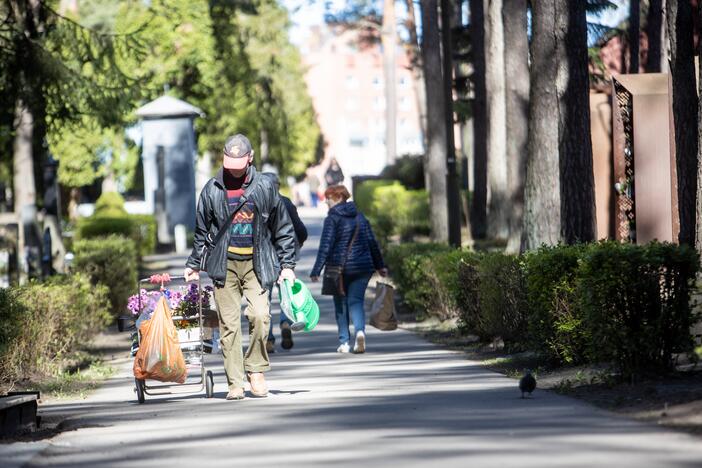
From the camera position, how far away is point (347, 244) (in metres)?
16.1

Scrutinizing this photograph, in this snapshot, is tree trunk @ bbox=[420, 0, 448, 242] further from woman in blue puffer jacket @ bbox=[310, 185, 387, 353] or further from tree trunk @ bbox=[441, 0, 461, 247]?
woman in blue puffer jacket @ bbox=[310, 185, 387, 353]

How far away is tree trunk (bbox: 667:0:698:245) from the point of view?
16.2 m

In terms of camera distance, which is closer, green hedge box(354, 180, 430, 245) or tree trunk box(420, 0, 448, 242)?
tree trunk box(420, 0, 448, 242)

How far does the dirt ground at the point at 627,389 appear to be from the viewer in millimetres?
8922

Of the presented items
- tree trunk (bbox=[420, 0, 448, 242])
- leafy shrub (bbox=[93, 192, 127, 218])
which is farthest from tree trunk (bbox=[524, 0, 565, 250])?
leafy shrub (bbox=[93, 192, 127, 218])

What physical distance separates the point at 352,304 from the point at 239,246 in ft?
16.8

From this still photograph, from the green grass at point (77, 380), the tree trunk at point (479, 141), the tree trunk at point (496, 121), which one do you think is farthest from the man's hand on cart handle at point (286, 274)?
the tree trunk at point (479, 141)

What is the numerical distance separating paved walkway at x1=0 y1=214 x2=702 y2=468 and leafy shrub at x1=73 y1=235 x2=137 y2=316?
9.27 metres

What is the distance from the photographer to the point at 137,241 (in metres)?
34.8

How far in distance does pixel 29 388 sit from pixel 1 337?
1078 mm

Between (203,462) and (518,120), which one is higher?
(518,120)

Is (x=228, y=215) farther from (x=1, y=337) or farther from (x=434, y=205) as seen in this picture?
(x=434, y=205)

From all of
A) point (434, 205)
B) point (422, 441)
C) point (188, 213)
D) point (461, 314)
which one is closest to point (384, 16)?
point (188, 213)

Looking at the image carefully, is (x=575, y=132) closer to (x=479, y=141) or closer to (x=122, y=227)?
(x=479, y=141)
